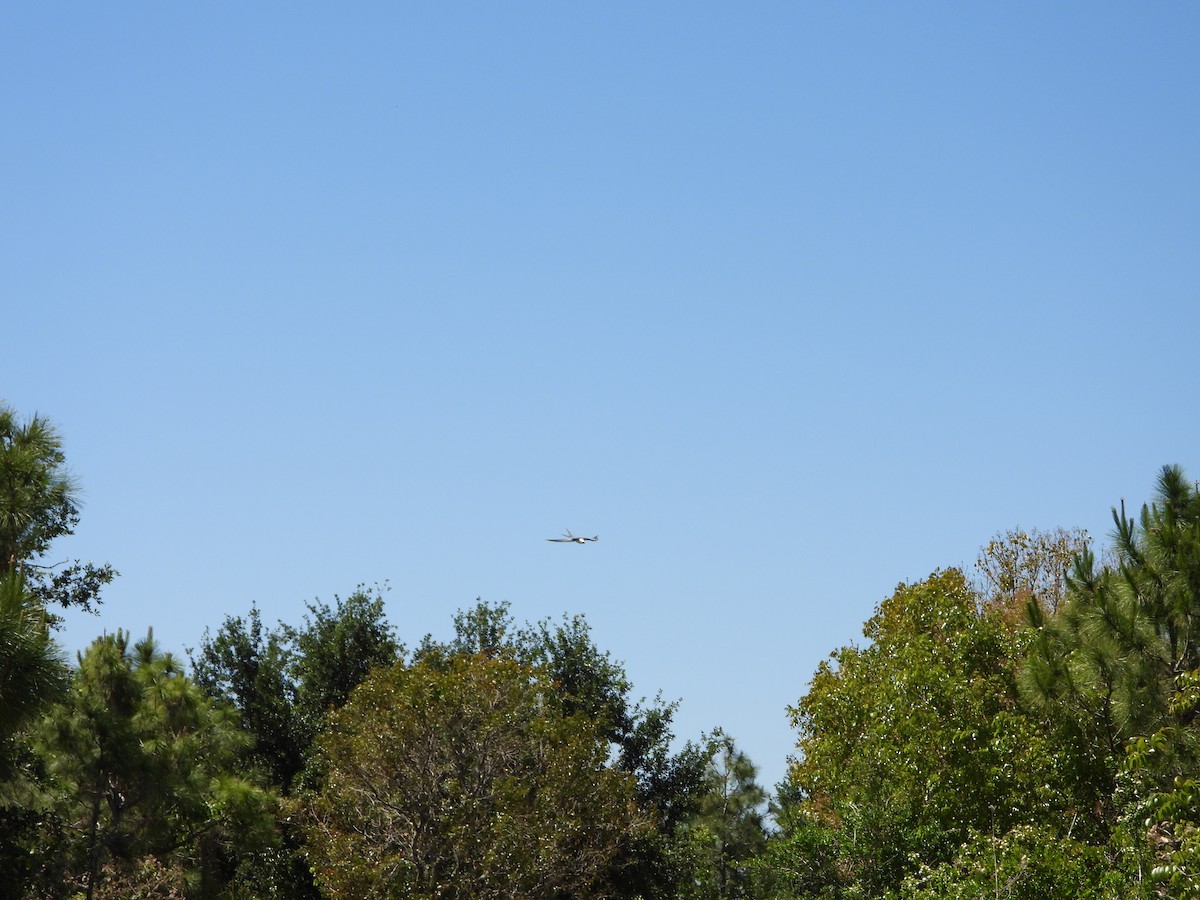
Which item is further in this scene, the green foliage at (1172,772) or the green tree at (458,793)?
the green tree at (458,793)

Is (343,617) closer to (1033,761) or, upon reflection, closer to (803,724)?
(803,724)

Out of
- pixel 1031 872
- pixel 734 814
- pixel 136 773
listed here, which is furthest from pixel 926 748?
pixel 734 814

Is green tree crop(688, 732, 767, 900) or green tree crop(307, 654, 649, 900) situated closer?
green tree crop(307, 654, 649, 900)

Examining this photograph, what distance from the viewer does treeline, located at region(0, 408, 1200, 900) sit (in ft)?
68.7

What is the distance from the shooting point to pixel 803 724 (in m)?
36.7

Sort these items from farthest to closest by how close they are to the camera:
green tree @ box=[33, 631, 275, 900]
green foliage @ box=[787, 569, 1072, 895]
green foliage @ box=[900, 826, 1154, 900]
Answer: green foliage @ box=[787, 569, 1072, 895]
green tree @ box=[33, 631, 275, 900]
green foliage @ box=[900, 826, 1154, 900]

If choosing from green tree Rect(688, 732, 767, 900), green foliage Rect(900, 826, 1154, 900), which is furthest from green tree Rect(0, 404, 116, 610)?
green tree Rect(688, 732, 767, 900)

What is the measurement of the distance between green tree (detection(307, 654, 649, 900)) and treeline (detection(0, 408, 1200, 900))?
0.20 feet

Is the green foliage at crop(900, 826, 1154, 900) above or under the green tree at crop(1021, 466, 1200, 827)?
under

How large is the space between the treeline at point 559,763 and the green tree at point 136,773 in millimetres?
58

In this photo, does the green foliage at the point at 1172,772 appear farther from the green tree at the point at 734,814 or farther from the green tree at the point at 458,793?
the green tree at the point at 734,814

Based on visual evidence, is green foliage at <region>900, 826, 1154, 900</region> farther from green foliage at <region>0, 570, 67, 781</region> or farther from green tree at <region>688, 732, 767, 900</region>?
green tree at <region>688, 732, 767, 900</region>

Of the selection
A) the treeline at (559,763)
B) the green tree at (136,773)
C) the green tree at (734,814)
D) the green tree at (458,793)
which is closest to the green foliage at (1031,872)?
the treeline at (559,763)

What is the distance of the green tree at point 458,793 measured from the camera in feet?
90.9
